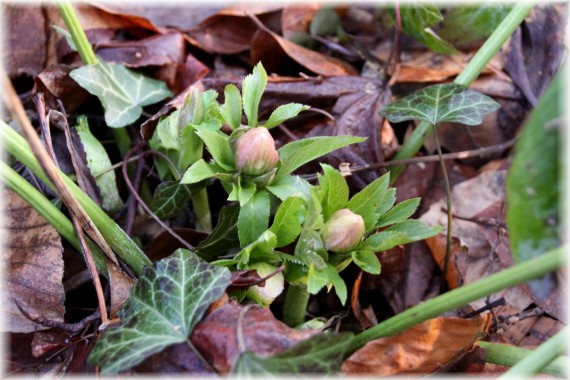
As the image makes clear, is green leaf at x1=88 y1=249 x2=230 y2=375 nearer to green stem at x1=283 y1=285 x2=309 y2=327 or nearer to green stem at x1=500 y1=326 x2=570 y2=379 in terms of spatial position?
green stem at x1=283 y1=285 x2=309 y2=327

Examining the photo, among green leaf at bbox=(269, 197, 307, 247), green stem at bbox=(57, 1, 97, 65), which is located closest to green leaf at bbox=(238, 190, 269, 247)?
green leaf at bbox=(269, 197, 307, 247)

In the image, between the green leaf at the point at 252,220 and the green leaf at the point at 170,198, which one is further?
the green leaf at the point at 170,198

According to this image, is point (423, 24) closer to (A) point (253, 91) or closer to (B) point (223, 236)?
(A) point (253, 91)

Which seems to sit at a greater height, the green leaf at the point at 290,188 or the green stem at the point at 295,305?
the green leaf at the point at 290,188

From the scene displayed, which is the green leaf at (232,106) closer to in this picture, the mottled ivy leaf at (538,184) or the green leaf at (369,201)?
the green leaf at (369,201)

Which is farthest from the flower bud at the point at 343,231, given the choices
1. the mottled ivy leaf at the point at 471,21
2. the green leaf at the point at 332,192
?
the mottled ivy leaf at the point at 471,21

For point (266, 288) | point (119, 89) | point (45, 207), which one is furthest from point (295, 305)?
point (119, 89)
